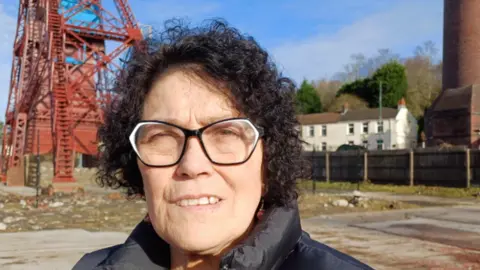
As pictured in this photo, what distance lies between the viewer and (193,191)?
154 centimetres

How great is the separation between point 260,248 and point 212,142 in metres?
0.34

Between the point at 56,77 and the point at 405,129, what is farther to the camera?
the point at 405,129

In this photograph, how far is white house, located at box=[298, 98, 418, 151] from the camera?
160ft

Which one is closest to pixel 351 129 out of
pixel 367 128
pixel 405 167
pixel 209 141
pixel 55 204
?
pixel 367 128

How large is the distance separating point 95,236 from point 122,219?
259 centimetres

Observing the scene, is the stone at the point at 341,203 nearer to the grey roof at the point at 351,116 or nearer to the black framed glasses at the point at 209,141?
the black framed glasses at the point at 209,141

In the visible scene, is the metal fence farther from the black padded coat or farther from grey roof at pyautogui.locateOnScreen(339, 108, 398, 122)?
grey roof at pyautogui.locateOnScreen(339, 108, 398, 122)

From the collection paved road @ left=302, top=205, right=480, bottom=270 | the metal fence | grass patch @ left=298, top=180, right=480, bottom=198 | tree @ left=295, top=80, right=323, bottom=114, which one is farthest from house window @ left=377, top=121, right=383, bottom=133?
paved road @ left=302, top=205, right=480, bottom=270

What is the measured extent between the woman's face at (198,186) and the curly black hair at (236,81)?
7 centimetres

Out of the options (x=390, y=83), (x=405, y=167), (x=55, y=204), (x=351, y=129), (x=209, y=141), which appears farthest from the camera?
(x=390, y=83)

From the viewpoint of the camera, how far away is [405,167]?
2159cm

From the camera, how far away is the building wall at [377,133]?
160 ft

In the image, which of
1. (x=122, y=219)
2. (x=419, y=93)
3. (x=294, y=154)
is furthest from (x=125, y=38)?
(x=419, y=93)

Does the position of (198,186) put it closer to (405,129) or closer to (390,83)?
(405,129)
